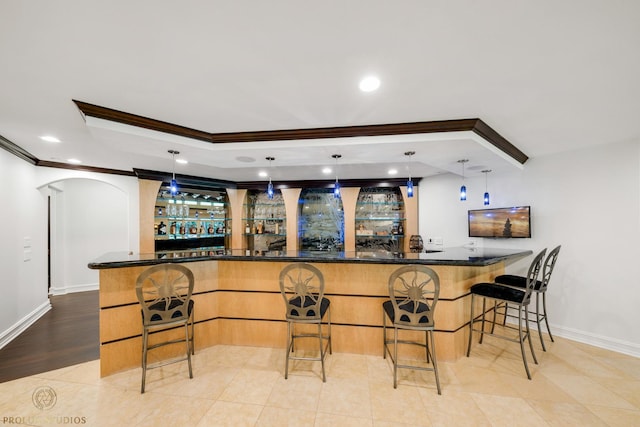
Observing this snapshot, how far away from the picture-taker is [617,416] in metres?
1.94

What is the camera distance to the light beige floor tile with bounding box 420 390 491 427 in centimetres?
186

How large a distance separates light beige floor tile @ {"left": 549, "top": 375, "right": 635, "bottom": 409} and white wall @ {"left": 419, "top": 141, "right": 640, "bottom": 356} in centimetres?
128

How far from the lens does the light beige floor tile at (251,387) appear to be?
2.12 meters

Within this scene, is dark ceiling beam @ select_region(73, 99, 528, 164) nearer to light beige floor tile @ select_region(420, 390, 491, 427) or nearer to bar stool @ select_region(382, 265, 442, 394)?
bar stool @ select_region(382, 265, 442, 394)

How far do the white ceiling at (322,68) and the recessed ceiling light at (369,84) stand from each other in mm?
51

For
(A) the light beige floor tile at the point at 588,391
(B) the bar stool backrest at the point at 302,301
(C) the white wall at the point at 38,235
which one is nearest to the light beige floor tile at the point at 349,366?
(B) the bar stool backrest at the point at 302,301

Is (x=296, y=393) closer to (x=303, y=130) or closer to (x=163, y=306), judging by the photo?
(x=163, y=306)

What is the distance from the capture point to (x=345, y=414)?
194 cm

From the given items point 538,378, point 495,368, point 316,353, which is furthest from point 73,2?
point 538,378

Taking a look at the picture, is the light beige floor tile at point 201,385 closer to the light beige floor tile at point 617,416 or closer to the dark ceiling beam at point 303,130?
the dark ceiling beam at point 303,130

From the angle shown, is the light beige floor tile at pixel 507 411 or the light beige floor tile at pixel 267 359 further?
the light beige floor tile at pixel 267 359

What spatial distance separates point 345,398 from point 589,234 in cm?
384

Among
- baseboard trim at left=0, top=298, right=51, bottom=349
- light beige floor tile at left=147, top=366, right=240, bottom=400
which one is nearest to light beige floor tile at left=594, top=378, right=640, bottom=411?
light beige floor tile at left=147, top=366, right=240, bottom=400

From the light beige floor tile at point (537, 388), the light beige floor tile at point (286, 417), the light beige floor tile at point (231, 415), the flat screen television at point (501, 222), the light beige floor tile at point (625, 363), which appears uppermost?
the flat screen television at point (501, 222)
